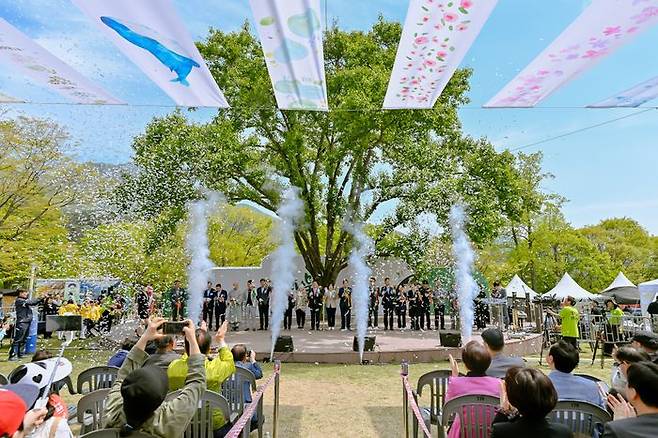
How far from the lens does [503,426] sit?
2340 millimetres

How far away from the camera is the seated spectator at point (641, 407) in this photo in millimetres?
1942

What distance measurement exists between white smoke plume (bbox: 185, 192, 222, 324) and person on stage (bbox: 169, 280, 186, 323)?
257 millimetres

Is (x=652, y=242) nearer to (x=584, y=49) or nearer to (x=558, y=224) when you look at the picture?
(x=558, y=224)

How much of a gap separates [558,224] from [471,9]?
32.3 meters

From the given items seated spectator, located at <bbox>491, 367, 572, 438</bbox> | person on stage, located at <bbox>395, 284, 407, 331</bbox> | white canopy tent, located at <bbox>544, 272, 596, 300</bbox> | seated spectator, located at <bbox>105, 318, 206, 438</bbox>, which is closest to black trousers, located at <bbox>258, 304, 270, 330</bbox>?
person on stage, located at <bbox>395, 284, 407, 331</bbox>

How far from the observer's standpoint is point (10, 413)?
6.04 ft

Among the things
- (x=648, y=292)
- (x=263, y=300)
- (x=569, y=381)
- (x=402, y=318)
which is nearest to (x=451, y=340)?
(x=402, y=318)

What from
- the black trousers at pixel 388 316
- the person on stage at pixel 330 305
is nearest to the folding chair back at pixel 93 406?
the person on stage at pixel 330 305

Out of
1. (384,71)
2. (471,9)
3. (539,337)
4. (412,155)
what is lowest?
(539,337)

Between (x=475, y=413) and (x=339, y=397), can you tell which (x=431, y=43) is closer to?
(x=475, y=413)

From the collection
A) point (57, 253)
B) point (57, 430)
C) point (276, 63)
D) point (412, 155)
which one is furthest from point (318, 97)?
point (57, 253)

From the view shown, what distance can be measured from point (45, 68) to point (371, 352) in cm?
816

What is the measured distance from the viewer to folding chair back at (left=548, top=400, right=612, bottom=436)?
9.84ft

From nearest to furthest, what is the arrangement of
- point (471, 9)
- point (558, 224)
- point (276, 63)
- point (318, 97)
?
1. point (471, 9)
2. point (276, 63)
3. point (318, 97)
4. point (558, 224)
